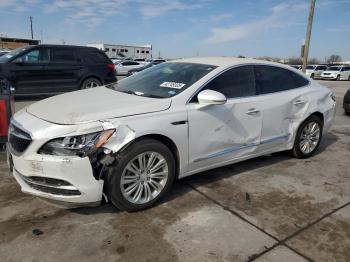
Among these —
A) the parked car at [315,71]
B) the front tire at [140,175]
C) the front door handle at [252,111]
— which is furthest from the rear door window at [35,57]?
the parked car at [315,71]

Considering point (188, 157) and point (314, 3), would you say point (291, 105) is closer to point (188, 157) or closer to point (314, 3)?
point (188, 157)

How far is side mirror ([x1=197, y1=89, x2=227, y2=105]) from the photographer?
139 inches

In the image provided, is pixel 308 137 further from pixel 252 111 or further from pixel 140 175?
pixel 140 175

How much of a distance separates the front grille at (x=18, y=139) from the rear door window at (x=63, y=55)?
7168 millimetres

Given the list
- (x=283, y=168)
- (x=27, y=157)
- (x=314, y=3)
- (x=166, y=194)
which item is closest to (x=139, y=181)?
(x=166, y=194)

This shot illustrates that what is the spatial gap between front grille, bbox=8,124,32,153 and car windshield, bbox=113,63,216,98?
1.31 metres

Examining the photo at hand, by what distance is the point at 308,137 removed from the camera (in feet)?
17.0

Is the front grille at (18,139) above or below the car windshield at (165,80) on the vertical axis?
below

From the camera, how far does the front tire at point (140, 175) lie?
10.2ft

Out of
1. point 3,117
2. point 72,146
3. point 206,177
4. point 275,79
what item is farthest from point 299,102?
point 3,117

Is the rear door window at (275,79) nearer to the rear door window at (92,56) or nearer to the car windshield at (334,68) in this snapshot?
the rear door window at (92,56)

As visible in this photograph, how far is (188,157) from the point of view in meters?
3.64

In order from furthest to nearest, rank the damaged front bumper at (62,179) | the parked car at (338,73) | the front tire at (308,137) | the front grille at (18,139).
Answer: the parked car at (338,73) < the front tire at (308,137) < the front grille at (18,139) < the damaged front bumper at (62,179)

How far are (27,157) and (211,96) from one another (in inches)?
74.5
